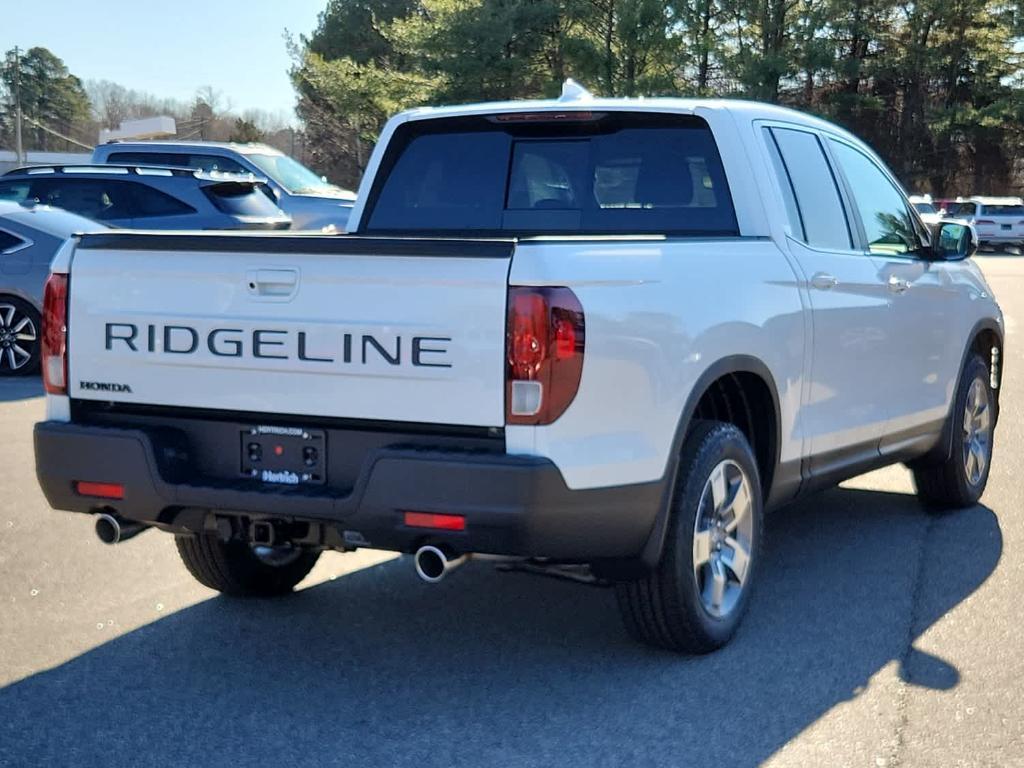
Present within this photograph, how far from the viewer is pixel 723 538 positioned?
5047mm

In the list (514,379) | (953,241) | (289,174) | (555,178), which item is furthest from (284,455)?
(289,174)

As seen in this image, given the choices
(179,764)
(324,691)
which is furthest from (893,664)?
(179,764)

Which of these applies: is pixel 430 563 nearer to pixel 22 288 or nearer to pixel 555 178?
pixel 555 178

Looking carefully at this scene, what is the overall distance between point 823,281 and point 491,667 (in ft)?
6.66

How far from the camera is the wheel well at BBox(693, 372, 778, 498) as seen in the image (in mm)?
5164

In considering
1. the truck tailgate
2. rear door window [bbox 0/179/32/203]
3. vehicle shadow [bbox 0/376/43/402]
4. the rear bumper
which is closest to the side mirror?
the rear bumper

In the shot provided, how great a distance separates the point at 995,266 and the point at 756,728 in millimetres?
33321

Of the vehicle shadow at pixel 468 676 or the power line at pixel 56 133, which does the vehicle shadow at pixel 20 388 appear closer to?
the vehicle shadow at pixel 468 676

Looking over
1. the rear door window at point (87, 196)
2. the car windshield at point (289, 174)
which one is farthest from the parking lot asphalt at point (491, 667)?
the car windshield at point (289, 174)

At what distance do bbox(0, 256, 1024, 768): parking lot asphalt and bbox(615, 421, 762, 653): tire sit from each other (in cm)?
13

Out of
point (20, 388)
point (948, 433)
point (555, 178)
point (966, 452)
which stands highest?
point (555, 178)

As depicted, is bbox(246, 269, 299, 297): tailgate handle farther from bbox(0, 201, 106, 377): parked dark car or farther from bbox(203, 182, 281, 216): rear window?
bbox(203, 182, 281, 216): rear window

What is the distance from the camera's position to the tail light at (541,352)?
407cm

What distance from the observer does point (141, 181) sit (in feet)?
48.3
